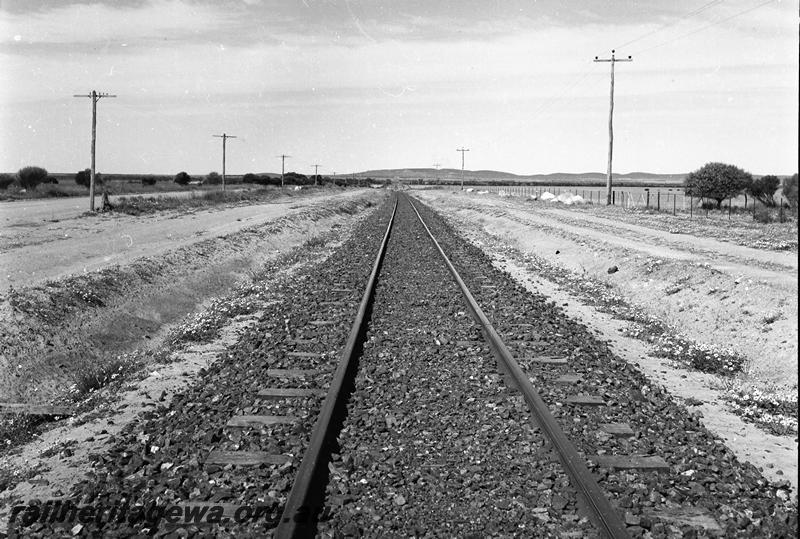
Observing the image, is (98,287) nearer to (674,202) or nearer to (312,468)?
(312,468)

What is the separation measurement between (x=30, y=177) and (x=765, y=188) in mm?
74791

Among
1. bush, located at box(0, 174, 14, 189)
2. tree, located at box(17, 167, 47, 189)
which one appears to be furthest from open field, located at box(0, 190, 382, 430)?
bush, located at box(0, 174, 14, 189)

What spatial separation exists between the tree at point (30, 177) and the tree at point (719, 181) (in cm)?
6870

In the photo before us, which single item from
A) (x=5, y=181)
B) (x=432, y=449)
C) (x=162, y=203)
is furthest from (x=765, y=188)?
(x=5, y=181)

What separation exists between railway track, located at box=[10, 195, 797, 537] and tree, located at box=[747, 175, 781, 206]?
4008 centimetres

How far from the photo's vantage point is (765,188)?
44.1 metres

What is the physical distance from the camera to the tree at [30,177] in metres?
77.2

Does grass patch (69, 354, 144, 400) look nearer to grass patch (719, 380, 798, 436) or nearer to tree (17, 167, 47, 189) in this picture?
grass patch (719, 380, 798, 436)

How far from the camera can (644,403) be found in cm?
661

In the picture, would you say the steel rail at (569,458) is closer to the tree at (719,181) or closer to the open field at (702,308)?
the open field at (702,308)

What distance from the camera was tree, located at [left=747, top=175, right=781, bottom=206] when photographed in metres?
43.2

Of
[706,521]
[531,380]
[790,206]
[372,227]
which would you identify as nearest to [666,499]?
[706,521]

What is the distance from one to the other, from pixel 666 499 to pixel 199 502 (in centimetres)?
313

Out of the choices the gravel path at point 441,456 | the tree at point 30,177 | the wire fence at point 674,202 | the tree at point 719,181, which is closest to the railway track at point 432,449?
the gravel path at point 441,456
